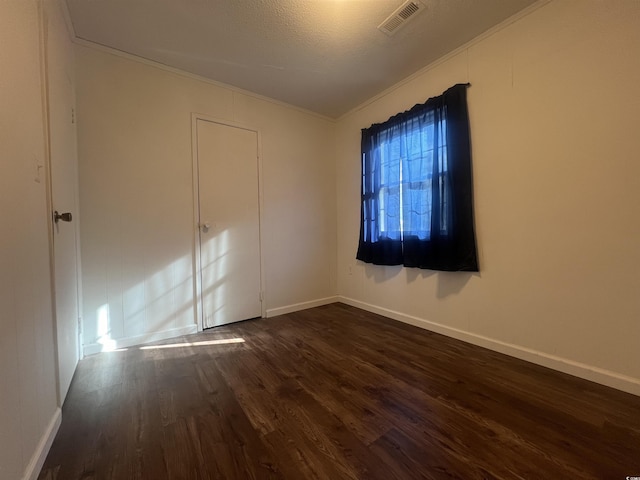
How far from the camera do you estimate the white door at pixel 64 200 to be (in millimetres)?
1387

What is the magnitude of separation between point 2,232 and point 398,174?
8.95 ft

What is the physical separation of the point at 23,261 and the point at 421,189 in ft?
8.68

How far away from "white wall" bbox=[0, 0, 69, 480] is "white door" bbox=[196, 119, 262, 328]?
1.35m

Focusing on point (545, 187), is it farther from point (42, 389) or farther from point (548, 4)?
point (42, 389)

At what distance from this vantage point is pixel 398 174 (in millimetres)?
2695

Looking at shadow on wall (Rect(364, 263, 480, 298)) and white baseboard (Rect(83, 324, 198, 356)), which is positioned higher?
shadow on wall (Rect(364, 263, 480, 298))

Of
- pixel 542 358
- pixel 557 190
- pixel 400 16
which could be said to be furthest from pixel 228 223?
pixel 542 358

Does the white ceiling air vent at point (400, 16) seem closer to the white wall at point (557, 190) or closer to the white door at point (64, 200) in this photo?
the white wall at point (557, 190)

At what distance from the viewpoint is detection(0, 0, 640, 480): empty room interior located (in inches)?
43.1

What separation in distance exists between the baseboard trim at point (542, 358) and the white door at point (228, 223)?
1.80 m

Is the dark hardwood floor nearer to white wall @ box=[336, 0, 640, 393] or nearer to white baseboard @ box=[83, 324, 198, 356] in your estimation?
white baseboard @ box=[83, 324, 198, 356]

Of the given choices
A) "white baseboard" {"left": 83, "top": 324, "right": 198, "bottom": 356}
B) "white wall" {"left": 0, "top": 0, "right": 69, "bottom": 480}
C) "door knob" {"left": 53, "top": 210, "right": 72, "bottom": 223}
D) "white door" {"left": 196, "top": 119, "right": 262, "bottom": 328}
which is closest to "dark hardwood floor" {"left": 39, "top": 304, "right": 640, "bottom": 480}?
"white baseboard" {"left": 83, "top": 324, "right": 198, "bottom": 356}

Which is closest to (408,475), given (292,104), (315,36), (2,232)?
(2,232)

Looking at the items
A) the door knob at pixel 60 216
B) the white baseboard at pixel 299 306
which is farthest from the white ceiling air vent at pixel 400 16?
the white baseboard at pixel 299 306
